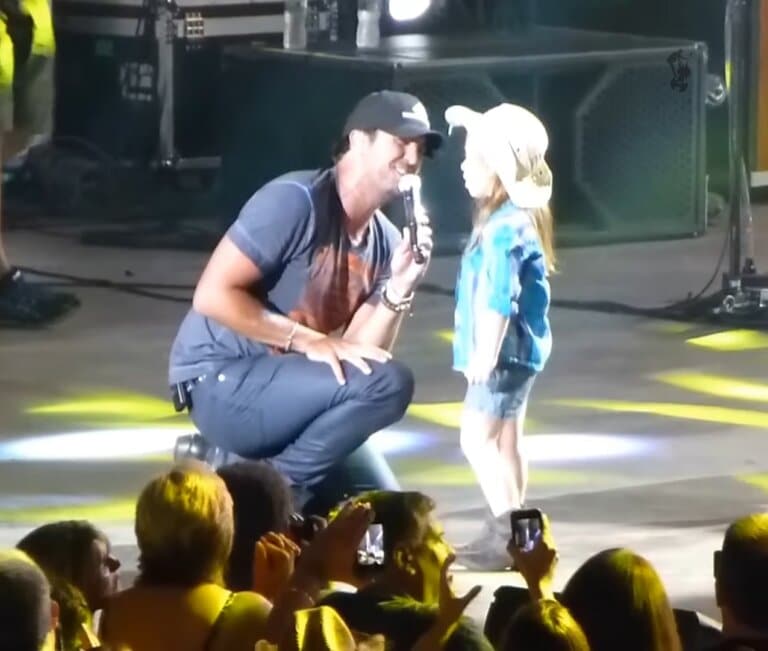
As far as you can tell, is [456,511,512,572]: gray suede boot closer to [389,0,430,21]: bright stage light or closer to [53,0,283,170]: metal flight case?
[53,0,283,170]: metal flight case

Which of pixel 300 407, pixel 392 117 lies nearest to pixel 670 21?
pixel 392 117

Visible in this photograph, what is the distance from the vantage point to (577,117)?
10.4m

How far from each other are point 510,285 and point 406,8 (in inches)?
283

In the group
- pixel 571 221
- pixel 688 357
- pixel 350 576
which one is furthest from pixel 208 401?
pixel 571 221

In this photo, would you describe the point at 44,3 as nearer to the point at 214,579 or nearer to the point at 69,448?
the point at 69,448

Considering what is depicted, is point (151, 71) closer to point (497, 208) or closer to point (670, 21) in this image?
point (670, 21)

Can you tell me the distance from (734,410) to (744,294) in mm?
1727

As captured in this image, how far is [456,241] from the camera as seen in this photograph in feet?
32.7

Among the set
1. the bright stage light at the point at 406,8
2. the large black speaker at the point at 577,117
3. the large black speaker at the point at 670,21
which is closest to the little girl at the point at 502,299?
the large black speaker at the point at 577,117

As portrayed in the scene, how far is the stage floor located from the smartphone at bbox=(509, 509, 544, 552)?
1.73m

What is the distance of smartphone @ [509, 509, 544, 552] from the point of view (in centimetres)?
292

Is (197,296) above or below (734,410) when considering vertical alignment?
above

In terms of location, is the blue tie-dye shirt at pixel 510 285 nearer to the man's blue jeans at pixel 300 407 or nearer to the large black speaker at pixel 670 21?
the man's blue jeans at pixel 300 407

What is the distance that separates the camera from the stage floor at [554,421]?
18.3 ft
